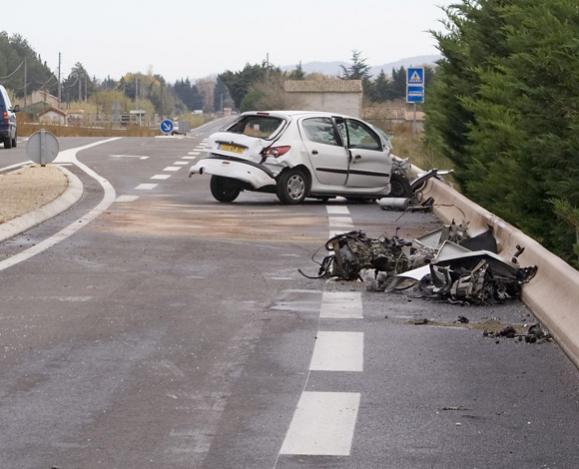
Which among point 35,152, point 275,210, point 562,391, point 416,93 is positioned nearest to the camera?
point 562,391

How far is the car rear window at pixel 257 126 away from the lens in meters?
23.5

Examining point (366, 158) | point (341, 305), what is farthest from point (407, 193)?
point (341, 305)

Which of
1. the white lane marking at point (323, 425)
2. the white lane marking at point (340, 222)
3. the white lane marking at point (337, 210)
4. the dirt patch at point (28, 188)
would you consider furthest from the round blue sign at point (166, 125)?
the white lane marking at point (323, 425)

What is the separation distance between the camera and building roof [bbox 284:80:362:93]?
108312mm

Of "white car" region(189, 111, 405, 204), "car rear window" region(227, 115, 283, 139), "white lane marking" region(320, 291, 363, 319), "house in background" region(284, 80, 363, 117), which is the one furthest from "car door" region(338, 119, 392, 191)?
"house in background" region(284, 80, 363, 117)

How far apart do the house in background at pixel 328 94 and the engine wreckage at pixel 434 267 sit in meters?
93.1

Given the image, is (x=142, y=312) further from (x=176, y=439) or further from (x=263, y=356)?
(x=176, y=439)

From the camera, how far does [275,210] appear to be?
72.2 ft

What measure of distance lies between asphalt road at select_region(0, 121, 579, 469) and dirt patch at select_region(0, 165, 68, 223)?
4664 millimetres

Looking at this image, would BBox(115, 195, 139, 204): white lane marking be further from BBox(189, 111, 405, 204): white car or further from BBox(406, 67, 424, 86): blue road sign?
BBox(406, 67, 424, 86): blue road sign

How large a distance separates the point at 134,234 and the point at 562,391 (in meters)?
9.82

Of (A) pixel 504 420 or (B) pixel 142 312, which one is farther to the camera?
(B) pixel 142 312

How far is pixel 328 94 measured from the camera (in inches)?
4279

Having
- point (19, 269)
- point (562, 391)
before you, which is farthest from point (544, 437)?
point (19, 269)
